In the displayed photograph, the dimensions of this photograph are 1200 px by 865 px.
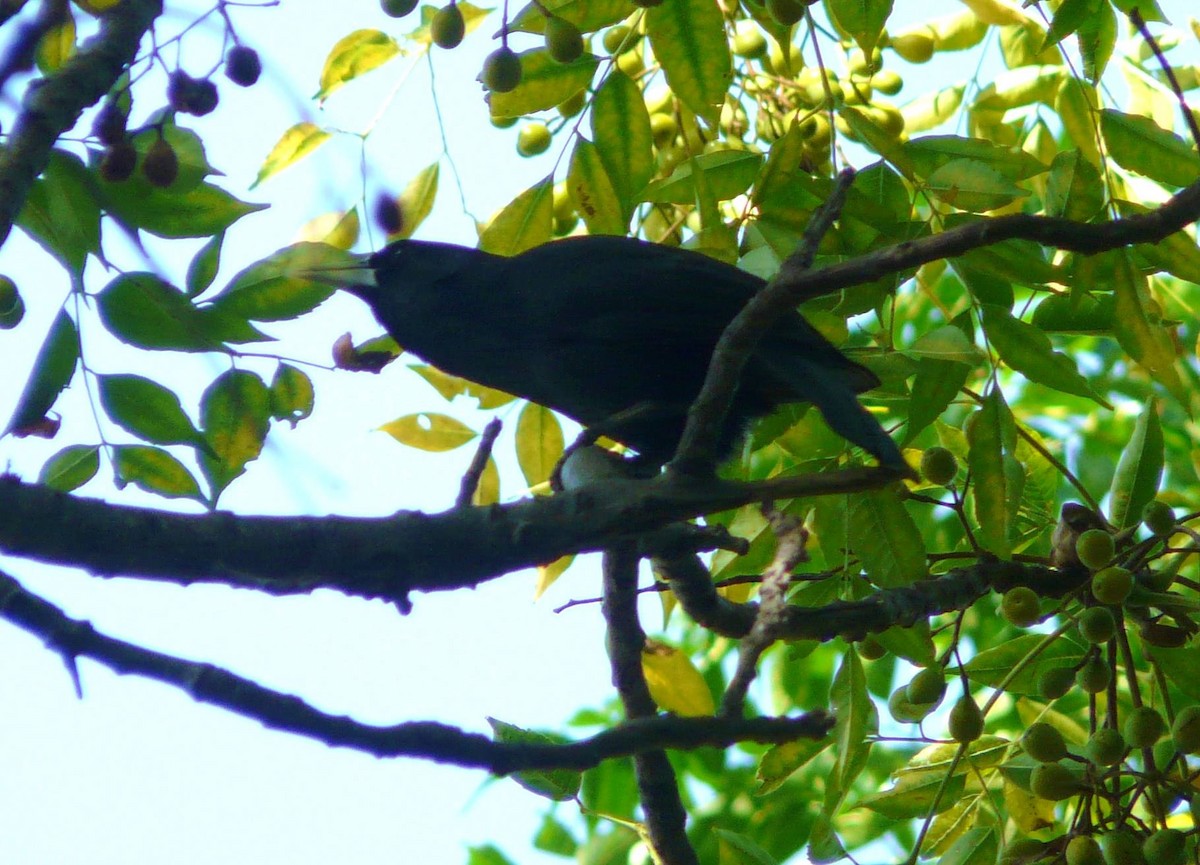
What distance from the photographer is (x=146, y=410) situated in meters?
2.21

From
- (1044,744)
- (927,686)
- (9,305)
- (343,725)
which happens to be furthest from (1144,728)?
(9,305)

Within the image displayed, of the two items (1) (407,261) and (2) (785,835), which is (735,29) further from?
(2) (785,835)

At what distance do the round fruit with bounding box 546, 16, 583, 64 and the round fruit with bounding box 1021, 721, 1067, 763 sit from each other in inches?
63.8

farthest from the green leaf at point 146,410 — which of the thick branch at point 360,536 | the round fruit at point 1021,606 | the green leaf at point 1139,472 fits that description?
the green leaf at point 1139,472

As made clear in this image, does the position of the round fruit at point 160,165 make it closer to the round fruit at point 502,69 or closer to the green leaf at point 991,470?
the round fruit at point 502,69

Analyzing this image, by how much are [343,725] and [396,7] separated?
1.79 metres

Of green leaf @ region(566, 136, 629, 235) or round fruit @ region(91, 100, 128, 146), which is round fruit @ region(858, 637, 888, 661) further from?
round fruit @ region(91, 100, 128, 146)

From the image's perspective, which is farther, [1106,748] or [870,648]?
[870,648]

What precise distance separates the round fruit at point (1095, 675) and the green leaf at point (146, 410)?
1768 mm

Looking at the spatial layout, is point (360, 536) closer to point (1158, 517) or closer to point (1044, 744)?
point (1044, 744)

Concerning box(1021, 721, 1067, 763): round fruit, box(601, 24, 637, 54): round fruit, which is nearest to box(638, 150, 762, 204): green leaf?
box(601, 24, 637, 54): round fruit

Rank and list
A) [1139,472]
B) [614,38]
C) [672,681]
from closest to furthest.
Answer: [1139,472], [672,681], [614,38]

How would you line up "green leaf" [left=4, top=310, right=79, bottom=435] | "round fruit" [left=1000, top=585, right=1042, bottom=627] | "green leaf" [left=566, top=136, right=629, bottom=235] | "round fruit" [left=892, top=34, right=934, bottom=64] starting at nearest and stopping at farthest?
"green leaf" [left=4, top=310, right=79, bottom=435], "round fruit" [left=1000, top=585, right=1042, bottom=627], "green leaf" [left=566, top=136, right=629, bottom=235], "round fruit" [left=892, top=34, right=934, bottom=64]

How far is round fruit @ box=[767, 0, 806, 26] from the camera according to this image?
8.42 ft
